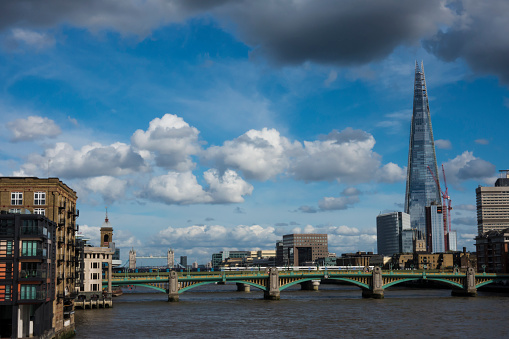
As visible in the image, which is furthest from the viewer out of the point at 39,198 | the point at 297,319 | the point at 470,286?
the point at 470,286

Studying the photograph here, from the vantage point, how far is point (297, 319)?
381 ft

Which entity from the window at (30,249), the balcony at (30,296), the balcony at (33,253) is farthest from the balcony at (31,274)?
the window at (30,249)

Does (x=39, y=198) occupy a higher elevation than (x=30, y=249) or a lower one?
higher

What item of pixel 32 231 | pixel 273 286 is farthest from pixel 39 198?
pixel 273 286

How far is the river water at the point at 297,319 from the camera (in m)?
96.7

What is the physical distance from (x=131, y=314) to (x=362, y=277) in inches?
2992

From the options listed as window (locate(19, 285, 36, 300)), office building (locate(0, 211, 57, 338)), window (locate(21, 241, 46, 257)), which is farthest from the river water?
window (locate(21, 241, 46, 257))

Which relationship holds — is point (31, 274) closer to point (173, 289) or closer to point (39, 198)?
point (39, 198)

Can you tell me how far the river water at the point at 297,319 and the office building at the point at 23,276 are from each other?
62.9 ft

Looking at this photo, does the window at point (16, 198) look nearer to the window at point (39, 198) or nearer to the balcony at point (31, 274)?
the window at point (39, 198)

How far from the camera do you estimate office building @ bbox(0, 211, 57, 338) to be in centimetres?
6994

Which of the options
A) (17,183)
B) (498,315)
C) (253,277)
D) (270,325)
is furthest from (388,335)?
(253,277)

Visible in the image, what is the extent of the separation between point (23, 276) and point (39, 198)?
27.4m

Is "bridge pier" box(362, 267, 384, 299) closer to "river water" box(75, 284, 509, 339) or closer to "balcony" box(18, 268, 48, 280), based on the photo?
"river water" box(75, 284, 509, 339)
